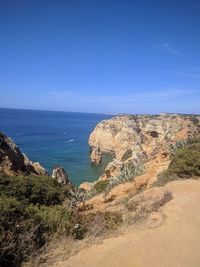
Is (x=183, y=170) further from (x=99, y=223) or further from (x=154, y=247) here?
(x=154, y=247)

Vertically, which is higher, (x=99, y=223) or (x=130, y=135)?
(x=99, y=223)

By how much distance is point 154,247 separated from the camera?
7.64 meters

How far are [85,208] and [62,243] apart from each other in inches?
325

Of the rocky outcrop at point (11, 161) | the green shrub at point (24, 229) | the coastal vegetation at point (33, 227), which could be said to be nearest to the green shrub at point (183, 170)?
the coastal vegetation at point (33, 227)

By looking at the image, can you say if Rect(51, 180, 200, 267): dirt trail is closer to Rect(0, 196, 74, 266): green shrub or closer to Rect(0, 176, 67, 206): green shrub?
Rect(0, 196, 74, 266): green shrub

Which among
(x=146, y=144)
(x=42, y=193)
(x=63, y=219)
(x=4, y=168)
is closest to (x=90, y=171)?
(x=146, y=144)

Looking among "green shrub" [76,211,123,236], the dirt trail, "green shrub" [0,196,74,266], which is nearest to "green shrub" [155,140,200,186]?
the dirt trail

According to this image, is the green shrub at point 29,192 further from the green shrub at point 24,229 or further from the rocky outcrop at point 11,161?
the rocky outcrop at point 11,161

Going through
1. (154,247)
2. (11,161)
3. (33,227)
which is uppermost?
(33,227)

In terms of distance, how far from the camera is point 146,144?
6962 centimetres

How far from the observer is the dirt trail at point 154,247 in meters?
6.88

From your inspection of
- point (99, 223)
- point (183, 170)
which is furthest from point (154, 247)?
point (183, 170)

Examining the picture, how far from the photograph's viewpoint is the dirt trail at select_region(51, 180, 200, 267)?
6875 millimetres

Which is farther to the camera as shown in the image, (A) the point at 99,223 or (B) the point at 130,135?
(B) the point at 130,135
